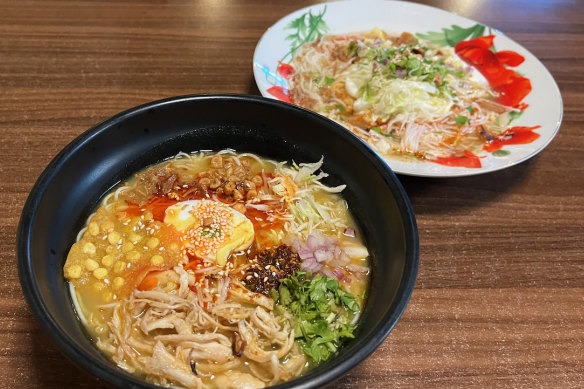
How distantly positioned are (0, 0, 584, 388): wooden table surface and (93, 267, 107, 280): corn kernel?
29 centimetres

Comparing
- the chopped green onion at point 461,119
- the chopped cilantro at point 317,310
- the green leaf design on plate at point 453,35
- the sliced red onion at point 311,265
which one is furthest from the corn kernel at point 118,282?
the green leaf design on plate at point 453,35

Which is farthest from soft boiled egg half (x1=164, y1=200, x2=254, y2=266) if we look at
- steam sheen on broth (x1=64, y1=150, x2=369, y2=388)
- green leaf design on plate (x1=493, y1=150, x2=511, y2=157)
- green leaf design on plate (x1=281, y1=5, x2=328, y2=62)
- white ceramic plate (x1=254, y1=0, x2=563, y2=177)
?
green leaf design on plate (x1=281, y1=5, x2=328, y2=62)

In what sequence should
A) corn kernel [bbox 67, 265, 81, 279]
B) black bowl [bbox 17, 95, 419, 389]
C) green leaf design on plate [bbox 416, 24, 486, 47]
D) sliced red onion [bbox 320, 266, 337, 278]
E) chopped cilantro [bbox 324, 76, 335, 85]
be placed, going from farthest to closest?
green leaf design on plate [bbox 416, 24, 486, 47], chopped cilantro [bbox 324, 76, 335, 85], sliced red onion [bbox 320, 266, 337, 278], corn kernel [bbox 67, 265, 81, 279], black bowl [bbox 17, 95, 419, 389]

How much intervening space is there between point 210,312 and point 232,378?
233 millimetres

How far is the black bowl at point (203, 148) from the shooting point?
120cm

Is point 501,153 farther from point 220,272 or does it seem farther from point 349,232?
point 220,272

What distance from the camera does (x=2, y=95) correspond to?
8.54ft

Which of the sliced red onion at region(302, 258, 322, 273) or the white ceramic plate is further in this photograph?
the white ceramic plate

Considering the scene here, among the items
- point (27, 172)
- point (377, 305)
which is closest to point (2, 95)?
point (27, 172)

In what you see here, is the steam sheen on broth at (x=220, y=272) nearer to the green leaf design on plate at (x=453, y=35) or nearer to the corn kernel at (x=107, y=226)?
the corn kernel at (x=107, y=226)

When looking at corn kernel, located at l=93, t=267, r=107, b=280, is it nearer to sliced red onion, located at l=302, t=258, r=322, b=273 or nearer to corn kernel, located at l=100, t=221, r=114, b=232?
corn kernel, located at l=100, t=221, r=114, b=232

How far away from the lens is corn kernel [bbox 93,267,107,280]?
1.58 metres

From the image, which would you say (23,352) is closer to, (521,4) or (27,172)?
(27,172)

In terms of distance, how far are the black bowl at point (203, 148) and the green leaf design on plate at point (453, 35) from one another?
2.11 m
